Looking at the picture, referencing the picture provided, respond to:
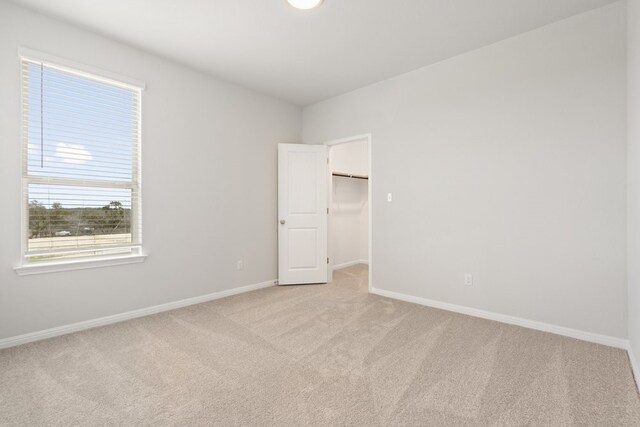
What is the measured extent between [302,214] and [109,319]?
2584mm

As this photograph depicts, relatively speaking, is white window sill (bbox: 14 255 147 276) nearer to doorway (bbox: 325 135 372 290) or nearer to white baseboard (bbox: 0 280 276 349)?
white baseboard (bbox: 0 280 276 349)

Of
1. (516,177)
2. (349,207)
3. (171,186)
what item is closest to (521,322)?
(516,177)

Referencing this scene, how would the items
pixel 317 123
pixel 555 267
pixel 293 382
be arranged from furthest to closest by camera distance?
pixel 317 123 < pixel 555 267 < pixel 293 382

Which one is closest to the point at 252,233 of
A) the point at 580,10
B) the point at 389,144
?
the point at 389,144

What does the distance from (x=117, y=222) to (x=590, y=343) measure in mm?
4446

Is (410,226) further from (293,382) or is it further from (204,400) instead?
(204,400)

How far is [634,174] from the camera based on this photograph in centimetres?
204

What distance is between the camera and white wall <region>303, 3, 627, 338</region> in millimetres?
2432

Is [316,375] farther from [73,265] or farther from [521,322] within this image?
[73,265]

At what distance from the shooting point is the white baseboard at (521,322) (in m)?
2.41

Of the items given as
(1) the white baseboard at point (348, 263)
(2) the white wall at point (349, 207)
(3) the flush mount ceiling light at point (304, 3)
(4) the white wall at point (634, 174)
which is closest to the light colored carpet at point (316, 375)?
(4) the white wall at point (634, 174)

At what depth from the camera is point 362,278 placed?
4.76 metres

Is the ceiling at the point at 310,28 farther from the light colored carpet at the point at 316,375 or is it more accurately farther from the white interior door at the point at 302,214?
the light colored carpet at the point at 316,375

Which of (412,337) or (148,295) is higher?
(148,295)
